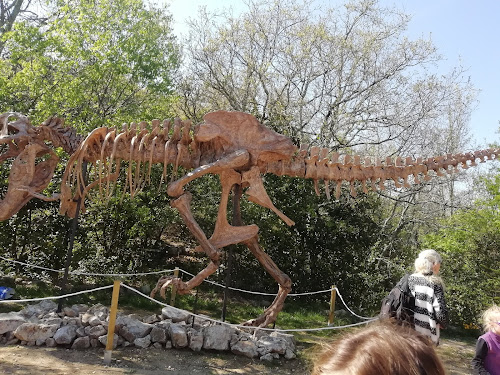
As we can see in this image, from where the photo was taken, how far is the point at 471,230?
9.71 m

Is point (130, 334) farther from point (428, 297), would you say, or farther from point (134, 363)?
point (428, 297)

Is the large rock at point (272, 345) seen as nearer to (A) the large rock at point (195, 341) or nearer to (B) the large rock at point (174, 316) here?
(A) the large rock at point (195, 341)

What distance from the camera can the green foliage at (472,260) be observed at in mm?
9164

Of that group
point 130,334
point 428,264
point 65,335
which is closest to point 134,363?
point 130,334

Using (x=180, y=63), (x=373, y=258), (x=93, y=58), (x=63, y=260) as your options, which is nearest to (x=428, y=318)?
(x=373, y=258)

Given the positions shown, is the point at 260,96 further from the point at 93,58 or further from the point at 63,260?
the point at 63,260

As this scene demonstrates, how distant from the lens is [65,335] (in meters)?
5.63

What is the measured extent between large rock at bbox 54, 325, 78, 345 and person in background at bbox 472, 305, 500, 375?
481cm

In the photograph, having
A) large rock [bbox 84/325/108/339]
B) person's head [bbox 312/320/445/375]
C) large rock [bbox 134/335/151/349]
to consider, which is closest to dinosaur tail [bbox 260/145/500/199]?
large rock [bbox 134/335/151/349]

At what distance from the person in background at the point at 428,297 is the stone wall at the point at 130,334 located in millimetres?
2537

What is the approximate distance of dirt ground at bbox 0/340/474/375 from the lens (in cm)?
490

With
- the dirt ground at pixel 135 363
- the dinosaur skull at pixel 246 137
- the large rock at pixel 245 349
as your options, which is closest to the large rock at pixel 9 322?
the dirt ground at pixel 135 363

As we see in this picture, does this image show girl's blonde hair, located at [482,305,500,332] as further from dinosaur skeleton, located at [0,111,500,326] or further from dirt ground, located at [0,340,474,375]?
dinosaur skeleton, located at [0,111,500,326]

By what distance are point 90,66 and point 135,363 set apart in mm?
6424
